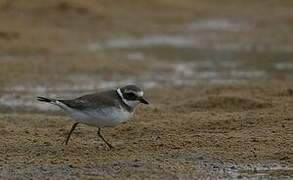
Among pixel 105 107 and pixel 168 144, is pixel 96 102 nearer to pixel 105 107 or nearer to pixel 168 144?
pixel 105 107

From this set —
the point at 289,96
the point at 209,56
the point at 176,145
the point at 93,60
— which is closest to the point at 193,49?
the point at 209,56

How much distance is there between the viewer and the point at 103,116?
8.05 metres

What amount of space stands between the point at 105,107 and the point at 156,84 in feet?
20.9

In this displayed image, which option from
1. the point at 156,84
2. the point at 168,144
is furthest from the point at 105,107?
the point at 156,84

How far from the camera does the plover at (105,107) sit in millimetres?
8055

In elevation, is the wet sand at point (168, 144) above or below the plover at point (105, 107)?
below

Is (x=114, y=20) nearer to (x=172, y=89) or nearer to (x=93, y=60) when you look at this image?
(x=93, y=60)

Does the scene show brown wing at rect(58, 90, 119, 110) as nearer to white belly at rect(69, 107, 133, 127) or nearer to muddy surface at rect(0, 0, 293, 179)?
white belly at rect(69, 107, 133, 127)

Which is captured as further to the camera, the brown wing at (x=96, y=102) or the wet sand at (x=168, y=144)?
the brown wing at (x=96, y=102)

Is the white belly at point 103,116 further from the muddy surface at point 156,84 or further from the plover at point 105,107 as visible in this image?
the muddy surface at point 156,84

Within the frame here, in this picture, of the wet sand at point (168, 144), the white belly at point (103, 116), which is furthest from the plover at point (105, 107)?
the wet sand at point (168, 144)

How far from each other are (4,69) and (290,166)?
7.90 m

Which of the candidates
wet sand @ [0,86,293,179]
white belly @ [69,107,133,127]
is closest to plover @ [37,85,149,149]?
white belly @ [69,107,133,127]

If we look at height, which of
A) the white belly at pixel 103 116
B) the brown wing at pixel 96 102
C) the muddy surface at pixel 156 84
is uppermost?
the brown wing at pixel 96 102
